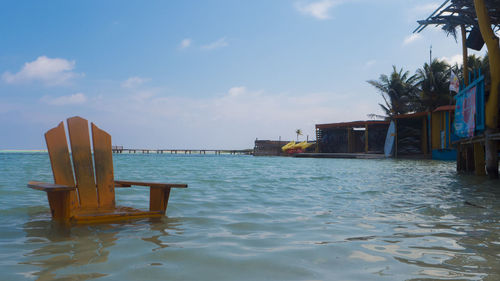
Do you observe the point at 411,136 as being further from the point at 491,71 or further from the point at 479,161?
the point at 491,71

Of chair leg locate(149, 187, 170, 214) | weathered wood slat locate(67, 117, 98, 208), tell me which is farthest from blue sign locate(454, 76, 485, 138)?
weathered wood slat locate(67, 117, 98, 208)

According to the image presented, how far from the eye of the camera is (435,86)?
2945 cm

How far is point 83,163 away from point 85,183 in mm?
252

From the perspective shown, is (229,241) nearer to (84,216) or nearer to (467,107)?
(84,216)

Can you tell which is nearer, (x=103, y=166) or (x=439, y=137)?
(x=103, y=166)

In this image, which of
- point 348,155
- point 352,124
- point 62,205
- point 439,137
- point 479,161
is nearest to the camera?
point 62,205

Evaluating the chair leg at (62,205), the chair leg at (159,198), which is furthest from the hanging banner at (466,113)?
the chair leg at (62,205)

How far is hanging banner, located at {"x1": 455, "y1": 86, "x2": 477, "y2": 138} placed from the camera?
969 centimetres

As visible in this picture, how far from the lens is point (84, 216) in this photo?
12.1 ft

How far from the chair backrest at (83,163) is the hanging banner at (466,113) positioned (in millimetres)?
9440

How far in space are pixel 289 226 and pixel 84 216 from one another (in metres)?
2.24

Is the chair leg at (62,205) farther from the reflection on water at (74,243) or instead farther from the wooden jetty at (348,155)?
the wooden jetty at (348,155)

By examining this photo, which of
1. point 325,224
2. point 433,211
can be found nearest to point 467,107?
point 433,211

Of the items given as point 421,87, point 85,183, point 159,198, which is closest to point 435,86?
point 421,87
